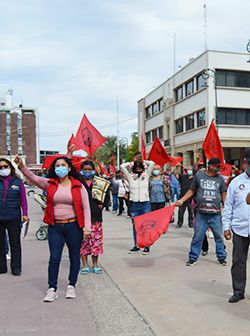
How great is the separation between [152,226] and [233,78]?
1364 inches

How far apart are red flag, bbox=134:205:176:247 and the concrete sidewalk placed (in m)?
0.48

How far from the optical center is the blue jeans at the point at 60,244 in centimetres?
557

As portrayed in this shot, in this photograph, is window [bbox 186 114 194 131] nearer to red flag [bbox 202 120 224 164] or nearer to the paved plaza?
red flag [bbox 202 120 224 164]

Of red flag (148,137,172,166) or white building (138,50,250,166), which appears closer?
red flag (148,137,172,166)

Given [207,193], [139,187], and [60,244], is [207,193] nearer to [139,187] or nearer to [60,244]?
[139,187]

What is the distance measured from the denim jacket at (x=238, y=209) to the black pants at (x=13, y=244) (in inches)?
128

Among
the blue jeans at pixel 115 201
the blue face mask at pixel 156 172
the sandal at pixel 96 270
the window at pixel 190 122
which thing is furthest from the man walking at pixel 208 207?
the window at pixel 190 122

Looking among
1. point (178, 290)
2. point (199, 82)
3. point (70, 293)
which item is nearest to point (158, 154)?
point (178, 290)

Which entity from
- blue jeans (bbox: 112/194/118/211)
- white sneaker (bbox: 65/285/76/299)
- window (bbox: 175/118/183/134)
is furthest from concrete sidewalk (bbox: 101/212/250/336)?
window (bbox: 175/118/183/134)

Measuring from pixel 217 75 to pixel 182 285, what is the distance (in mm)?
34736

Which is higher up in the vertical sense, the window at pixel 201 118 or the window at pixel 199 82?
the window at pixel 199 82

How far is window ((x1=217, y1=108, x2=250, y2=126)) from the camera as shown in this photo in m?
38.8

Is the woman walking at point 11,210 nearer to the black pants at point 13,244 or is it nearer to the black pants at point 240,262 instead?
the black pants at point 13,244

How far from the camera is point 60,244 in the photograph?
18.4ft
